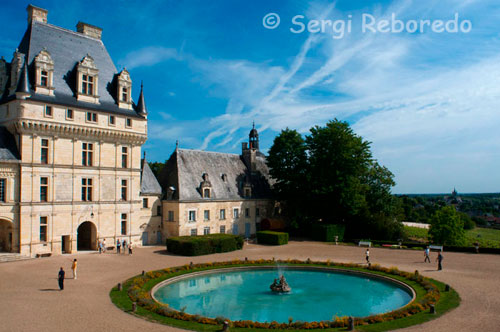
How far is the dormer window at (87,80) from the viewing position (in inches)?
1512

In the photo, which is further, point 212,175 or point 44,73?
point 212,175

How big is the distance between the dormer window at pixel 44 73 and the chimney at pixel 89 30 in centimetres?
839

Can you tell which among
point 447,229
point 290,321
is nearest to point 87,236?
point 290,321

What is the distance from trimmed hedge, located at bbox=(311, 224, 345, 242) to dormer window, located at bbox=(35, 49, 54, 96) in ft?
111

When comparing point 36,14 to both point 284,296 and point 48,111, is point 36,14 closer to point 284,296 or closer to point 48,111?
point 48,111

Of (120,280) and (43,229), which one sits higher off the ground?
(43,229)

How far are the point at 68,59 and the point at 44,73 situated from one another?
13.0 ft

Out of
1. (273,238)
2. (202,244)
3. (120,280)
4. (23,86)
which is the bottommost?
(120,280)

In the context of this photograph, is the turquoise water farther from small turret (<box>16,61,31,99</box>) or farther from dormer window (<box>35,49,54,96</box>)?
dormer window (<box>35,49,54,96</box>)

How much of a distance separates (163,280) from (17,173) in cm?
1764

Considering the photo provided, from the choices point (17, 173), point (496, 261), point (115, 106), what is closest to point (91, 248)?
point (17, 173)

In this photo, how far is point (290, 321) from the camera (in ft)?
60.3

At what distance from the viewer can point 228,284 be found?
27.6 meters

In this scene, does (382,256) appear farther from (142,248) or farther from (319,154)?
(142,248)
